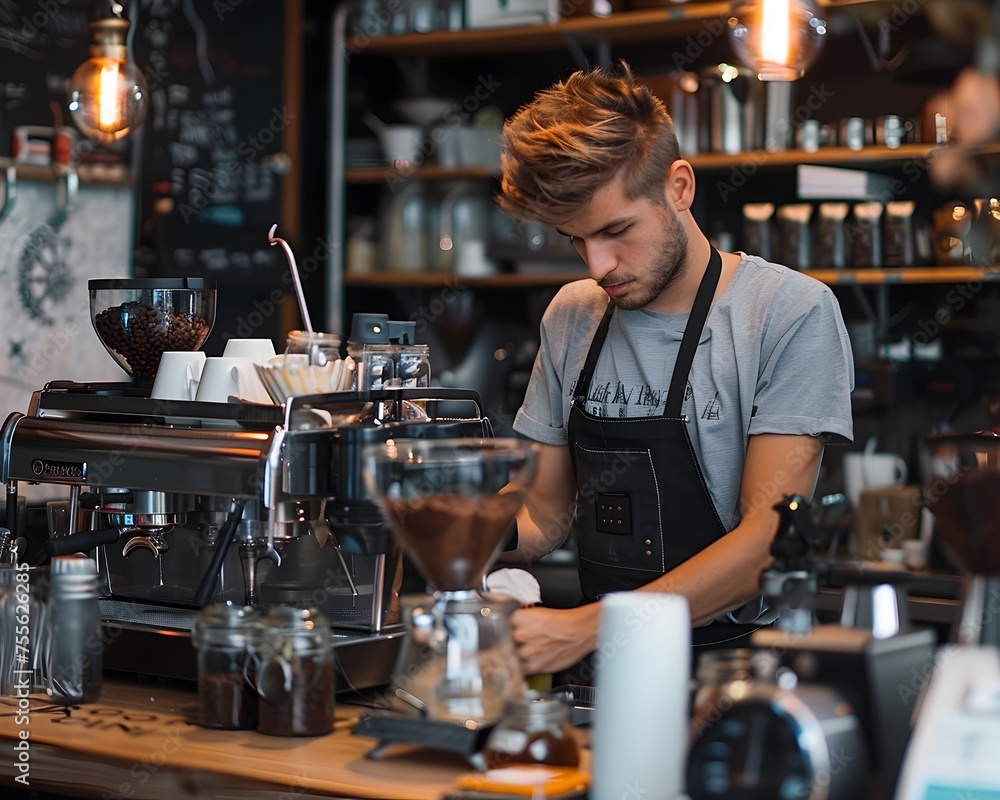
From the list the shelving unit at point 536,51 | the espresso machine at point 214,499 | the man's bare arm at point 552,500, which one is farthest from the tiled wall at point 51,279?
the man's bare arm at point 552,500

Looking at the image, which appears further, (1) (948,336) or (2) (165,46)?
(2) (165,46)

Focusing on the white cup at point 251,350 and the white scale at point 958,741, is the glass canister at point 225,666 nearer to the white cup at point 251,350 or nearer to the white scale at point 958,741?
the white cup at point 251,350

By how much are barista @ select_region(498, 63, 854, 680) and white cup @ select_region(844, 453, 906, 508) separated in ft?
5.18

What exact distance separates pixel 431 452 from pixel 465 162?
2945 millimetres

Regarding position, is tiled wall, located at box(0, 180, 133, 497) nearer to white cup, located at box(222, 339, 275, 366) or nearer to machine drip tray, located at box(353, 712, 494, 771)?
white cup, located at box(222, 339, 275, 366)

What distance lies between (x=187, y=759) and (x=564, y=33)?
117 inches

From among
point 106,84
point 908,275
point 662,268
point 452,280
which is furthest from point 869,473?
point 106,84

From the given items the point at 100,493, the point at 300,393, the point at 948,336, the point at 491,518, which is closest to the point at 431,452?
the point at 491,518

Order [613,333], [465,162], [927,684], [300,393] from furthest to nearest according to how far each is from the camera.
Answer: [465,162] → [613,333] → [300,393] → [927,684]

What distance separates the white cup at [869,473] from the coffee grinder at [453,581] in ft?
7.84

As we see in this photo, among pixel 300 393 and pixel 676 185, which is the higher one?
pixel 676 185

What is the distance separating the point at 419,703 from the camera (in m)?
1.45

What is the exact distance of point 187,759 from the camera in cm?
153

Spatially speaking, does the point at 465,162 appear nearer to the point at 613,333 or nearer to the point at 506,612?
the point at 613,333
